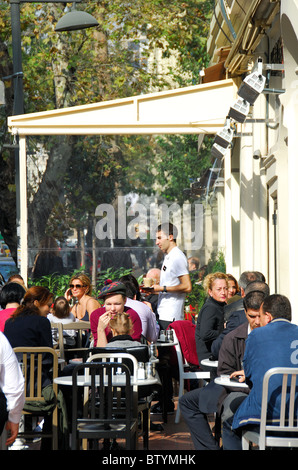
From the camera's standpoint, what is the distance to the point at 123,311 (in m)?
7.91

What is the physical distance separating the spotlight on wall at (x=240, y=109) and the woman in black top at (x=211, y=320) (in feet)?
6.86

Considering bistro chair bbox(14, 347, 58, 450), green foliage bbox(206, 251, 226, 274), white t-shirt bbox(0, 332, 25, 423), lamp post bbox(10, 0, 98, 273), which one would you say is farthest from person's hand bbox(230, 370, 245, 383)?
lamp post bbox(10, 0, 98, 273)

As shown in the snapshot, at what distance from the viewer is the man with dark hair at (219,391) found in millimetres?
6379

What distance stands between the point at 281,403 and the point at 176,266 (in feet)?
17.4

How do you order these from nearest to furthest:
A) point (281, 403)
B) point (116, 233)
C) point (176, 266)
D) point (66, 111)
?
1. point (281, 403)
2. point (176, 266)
3. point (66, 111)
4. point (116, 233)

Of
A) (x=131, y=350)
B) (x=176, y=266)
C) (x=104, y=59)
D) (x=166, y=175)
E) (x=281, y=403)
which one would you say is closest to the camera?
(x=281, y=403)

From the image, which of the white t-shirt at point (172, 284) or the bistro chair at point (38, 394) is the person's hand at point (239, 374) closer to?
the bistro chair at point (38, 394)

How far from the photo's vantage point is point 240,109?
9.38 meters

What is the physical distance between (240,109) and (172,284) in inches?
94.1

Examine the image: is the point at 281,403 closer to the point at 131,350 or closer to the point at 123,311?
the point at 131,350

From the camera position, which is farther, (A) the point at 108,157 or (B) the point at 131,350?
(A) the point at 108,157

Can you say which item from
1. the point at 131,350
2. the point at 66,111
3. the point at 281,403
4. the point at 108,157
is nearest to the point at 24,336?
the point at 131,350

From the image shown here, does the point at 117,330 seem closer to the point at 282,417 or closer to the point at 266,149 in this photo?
the point at 282,417

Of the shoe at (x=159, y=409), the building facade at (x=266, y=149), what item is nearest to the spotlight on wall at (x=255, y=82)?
the building facade at (x=266, y=149)
